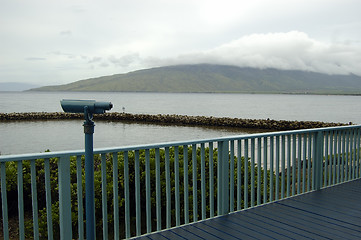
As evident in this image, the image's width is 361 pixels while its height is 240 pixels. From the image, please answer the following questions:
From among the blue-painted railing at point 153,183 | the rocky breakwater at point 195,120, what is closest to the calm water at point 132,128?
the rocky breakwater at point 195,120

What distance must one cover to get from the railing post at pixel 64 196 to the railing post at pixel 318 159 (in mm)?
3708

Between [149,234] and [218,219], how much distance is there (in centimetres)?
90

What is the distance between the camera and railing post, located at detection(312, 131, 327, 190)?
17.2ft

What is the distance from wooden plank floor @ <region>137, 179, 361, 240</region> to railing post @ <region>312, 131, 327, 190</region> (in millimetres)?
388

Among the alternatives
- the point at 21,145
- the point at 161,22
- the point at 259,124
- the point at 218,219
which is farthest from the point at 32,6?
the point at 259,124

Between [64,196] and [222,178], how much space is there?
189 centimetres

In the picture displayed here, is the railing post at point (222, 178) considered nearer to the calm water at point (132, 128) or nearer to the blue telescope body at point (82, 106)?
the blue telescope body at point (82, 106)

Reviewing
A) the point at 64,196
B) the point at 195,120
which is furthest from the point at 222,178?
the point at 195,120

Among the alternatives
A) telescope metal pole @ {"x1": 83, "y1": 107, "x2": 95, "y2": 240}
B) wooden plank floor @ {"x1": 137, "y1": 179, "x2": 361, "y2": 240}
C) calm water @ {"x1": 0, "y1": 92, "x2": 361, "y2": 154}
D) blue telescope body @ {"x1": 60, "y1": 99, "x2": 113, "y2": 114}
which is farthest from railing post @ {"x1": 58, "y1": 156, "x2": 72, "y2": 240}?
calm water @ {"x1": 0, "y1": 92, "x2": 361, "y2": 154}

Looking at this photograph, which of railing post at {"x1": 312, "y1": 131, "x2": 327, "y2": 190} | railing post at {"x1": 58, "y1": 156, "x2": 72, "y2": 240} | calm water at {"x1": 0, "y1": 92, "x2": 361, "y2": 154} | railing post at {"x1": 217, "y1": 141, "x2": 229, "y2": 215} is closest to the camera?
railing post at {"x1": 58, "y1": 156, "x2": 72, "y2": 240}

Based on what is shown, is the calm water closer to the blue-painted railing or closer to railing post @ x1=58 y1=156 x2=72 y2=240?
the blue-painted railing

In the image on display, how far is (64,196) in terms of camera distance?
3.06 metres

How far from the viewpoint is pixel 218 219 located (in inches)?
162

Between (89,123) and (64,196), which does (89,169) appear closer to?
(89,123)
